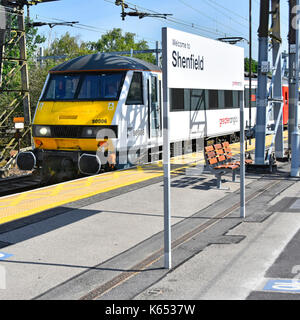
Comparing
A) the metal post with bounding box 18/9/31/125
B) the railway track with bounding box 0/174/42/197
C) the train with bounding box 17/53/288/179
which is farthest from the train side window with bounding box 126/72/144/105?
the metal post with bounding box 18/9/31/125

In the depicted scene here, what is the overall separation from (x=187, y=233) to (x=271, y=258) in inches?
60.1

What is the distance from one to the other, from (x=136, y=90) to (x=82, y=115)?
1488 millimetres

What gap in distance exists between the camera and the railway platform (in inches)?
195

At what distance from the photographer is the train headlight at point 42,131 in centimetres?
1152

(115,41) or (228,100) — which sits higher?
(115,41)

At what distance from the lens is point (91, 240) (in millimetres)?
6590

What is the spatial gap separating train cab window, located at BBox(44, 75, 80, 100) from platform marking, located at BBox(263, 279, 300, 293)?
313 inches

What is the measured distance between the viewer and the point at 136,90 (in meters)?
11.3

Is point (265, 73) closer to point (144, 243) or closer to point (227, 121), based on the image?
point (227, 121)

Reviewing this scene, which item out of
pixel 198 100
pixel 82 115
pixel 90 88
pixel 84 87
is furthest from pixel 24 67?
pixel 82 115

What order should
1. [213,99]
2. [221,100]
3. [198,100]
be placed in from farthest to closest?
[221,100] < [213,99] < [198,100]

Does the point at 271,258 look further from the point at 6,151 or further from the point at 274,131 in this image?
the point at 6,151

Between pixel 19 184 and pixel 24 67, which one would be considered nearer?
pixel 19 184
